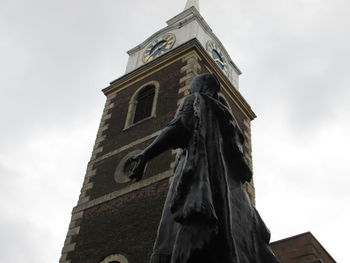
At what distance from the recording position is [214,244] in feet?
9.17

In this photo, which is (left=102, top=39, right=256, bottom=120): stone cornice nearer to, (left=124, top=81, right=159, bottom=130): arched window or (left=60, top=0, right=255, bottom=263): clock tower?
(left=60, top=0, right=255, bottom=263): clock tower

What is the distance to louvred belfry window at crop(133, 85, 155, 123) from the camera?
17.2 m

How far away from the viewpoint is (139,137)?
1586cm

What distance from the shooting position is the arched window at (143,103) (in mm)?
16984

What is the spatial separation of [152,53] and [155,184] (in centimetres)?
894

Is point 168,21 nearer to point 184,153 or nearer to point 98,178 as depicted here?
point 98,178

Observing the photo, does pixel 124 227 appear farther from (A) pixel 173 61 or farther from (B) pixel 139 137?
(A) pixel 173 61

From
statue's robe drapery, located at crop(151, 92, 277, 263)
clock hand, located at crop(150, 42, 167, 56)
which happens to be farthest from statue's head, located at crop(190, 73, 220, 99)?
clock hand, located at crop(150, 42, 167, 56)

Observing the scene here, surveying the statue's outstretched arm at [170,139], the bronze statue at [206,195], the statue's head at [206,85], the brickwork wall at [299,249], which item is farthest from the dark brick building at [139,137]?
the statue's outstretched arm at [170,139]

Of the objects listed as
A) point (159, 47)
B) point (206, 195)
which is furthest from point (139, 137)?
point (206, 195)

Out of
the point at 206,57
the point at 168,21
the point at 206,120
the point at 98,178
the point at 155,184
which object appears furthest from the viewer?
the point at 168,21

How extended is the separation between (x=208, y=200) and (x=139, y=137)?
1309 centimetres

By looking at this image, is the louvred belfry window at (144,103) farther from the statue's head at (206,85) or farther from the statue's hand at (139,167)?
the statue's hand at (139,167)

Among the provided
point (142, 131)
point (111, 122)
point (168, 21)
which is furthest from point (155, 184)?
point (168, 21)
